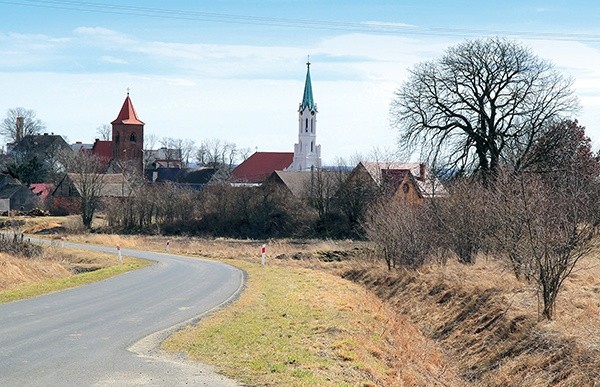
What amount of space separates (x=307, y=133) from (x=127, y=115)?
27.4m

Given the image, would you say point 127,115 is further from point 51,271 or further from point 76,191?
point 51,271

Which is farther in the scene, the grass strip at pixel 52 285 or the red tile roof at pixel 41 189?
the red tile roof at pixel 41 189

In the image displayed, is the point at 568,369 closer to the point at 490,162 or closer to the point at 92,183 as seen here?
the point at 490,162

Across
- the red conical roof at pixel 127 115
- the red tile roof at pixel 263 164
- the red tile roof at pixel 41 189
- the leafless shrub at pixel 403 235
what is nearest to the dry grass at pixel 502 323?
the leafless shrub at pixel 403 235

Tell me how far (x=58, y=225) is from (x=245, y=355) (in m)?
61.2

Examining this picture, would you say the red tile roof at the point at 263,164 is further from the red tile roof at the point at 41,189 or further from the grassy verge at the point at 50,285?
the grassy verge at the point at 50,285

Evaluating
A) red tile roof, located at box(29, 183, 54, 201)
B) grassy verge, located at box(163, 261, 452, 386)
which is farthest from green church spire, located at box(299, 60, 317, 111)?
grassy verge, located at box(163, 261, 452, 386)

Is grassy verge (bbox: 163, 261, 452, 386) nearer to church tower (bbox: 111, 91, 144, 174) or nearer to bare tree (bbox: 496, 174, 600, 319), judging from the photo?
bare tree (bbox: 496, 174, 600, 319)

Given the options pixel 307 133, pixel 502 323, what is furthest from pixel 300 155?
pixel 502 323

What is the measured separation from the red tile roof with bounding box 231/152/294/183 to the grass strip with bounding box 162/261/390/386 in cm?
8988

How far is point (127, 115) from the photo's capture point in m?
124

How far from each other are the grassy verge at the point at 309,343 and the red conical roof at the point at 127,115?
330 feet

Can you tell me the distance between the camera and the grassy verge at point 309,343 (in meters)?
13.3

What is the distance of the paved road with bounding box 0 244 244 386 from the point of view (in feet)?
39.8
